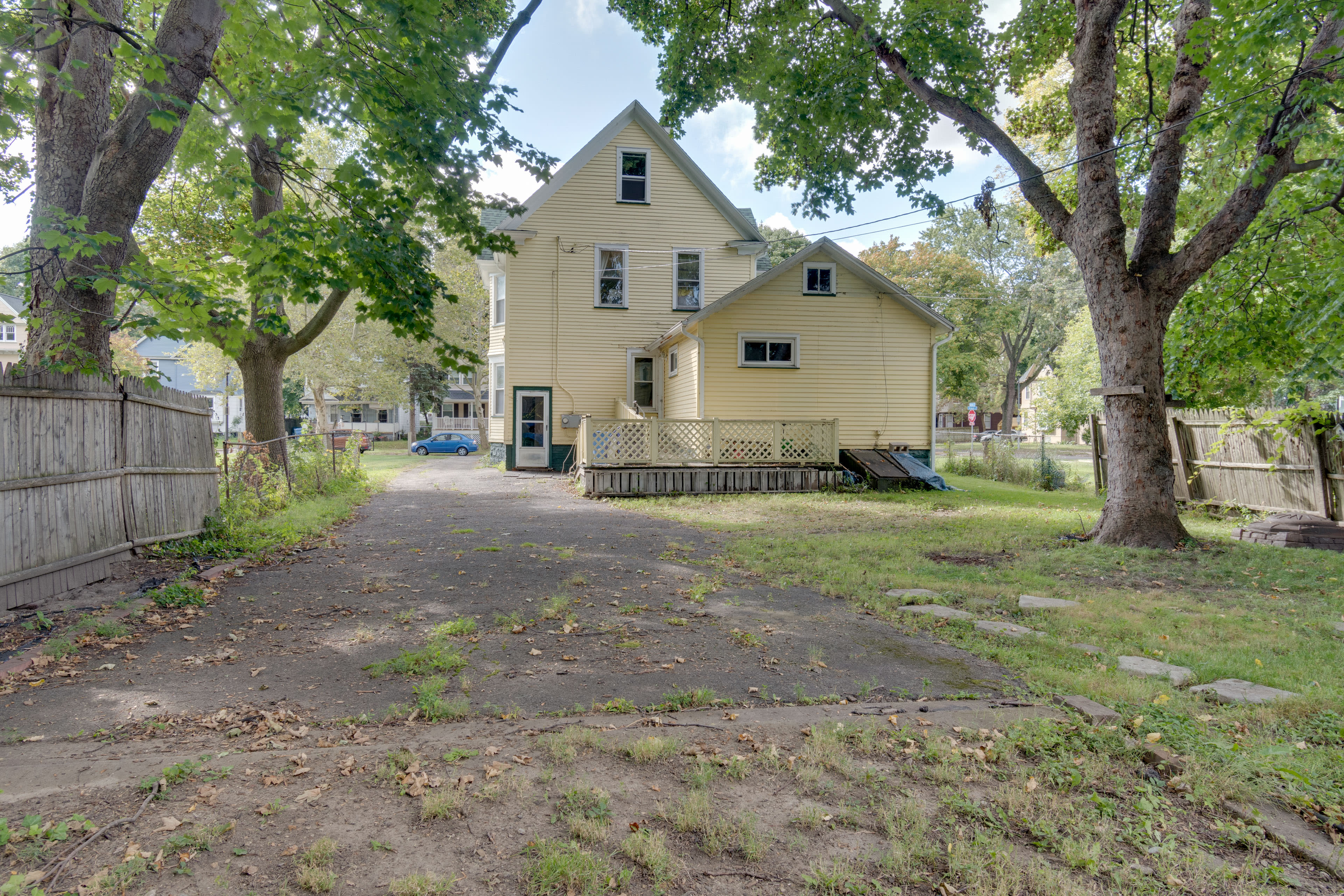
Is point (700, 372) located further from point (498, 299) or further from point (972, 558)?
point (972, 558)

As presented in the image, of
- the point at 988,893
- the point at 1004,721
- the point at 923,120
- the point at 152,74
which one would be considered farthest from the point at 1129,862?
the point at 923,120

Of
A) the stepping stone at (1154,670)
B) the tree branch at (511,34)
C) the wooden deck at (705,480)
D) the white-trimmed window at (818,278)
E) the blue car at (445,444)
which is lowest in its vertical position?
the stepping stone at (1154,670)

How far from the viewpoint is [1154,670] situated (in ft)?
13.8

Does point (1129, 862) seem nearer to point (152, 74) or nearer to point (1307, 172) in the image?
point (152, 74)

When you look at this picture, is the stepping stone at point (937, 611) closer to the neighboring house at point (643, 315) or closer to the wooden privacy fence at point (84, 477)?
the wooden privacy fence at point (84, 477)

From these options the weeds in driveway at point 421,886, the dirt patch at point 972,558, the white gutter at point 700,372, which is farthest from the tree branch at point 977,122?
the weeds in driveway at point 421,886

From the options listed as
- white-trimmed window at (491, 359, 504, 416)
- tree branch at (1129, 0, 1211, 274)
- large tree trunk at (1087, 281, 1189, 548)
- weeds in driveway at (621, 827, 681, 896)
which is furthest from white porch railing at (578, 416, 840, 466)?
weeds in driveway at (621, 827, 681, 896)

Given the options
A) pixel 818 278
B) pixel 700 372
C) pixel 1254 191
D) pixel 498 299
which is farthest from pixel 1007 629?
pixel 498 299

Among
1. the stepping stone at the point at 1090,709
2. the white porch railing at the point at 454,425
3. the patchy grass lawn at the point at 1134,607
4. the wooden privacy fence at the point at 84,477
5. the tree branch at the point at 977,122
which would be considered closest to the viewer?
the patchy grass lawn at the point at 1134,607

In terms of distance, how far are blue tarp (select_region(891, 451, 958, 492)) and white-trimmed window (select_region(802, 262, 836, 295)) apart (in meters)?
4.67

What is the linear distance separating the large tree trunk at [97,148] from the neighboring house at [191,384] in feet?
92.6

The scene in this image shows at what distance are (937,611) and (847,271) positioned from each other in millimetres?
13770

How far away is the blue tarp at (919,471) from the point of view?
16.7 metres

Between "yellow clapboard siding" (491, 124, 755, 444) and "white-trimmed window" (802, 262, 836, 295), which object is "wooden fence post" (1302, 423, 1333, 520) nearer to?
"white-trimmed window" (802, 262, 836, 295)
